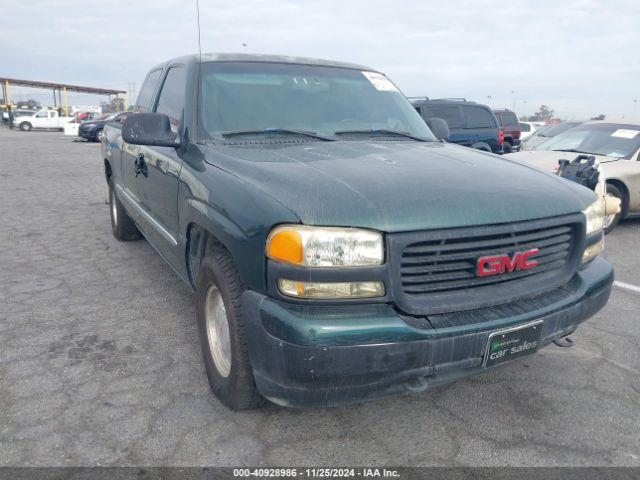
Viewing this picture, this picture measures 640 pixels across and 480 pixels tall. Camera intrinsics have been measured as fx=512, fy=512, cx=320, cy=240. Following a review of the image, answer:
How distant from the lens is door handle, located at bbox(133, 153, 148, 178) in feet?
12.2

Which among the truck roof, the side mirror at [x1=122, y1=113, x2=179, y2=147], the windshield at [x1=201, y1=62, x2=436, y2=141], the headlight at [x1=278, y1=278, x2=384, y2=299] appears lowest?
the headlight at [x1=278, y1=278, x2=384, y2=299]

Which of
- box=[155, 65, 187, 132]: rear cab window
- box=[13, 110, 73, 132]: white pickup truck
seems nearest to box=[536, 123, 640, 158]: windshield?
box=[155, 65, 187, 132]: rear cab window

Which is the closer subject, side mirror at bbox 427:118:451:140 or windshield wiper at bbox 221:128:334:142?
windshield wiper at bbox 221:128:334:142

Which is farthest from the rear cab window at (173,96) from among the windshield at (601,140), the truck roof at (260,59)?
the windshield at (601,140)

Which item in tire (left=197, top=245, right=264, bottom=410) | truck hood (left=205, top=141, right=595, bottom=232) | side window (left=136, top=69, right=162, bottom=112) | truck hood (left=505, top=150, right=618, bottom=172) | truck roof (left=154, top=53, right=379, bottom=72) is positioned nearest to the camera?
truck hood (left=205, top=141, right=595, bottom=232)

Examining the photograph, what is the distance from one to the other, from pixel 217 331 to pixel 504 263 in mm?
1452

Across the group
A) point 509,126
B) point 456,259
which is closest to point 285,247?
point 456,259

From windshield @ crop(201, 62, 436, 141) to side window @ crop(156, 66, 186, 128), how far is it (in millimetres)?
237

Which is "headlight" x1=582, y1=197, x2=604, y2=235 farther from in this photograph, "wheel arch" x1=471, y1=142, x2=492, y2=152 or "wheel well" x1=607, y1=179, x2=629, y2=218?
"wheel arch" x1=471, y1=142, x2=492, y2=152

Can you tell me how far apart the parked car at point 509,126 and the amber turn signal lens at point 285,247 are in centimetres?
1586

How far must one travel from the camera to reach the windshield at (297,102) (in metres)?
3.00

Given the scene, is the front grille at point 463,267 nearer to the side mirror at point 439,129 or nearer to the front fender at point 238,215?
the front fender at point 238,215

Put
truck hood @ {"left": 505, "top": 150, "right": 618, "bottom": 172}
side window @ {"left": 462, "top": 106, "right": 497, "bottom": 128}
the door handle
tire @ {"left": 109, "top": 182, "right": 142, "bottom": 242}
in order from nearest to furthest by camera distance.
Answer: the door handle < tire @ {"left": 109, "top": 182, "right": 142, "bottom": 242} < truck hood @ {"left": 505, "top": 150, "right": 618, "bottom": 172} < side window @ {"left": 462, "top": 106, "right": 497, "bottom": 128}

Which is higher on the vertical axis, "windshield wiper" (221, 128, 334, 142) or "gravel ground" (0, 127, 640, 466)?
"windshield wiper" (221, 128, 334, 142)
